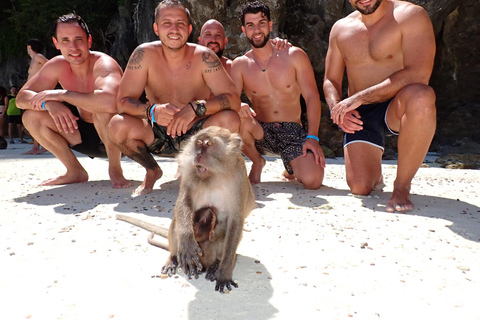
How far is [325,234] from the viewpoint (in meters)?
2.79

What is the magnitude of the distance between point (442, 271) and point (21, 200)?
11.7ft

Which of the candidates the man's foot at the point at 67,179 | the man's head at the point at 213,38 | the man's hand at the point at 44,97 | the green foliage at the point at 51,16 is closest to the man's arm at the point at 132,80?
the man's hand at the point at 44,97

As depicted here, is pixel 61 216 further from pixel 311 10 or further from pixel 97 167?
pixel 311 10

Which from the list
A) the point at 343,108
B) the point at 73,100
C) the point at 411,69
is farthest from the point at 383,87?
the point at 73,100

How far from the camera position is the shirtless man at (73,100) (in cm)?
Answer: 416

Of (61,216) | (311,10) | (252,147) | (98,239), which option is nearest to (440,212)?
(252,147)

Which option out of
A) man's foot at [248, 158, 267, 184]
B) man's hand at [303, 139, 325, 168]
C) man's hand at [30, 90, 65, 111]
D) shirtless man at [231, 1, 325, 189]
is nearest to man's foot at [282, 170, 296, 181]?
shirtless man at [231, 1, 325, 189]

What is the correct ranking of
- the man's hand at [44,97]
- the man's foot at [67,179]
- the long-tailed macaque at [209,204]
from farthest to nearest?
1. the man's foot at [67,179]
2. the man's hand at [44,97]
3. the long-tailed macaque at [209,204]

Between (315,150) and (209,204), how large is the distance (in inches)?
85.7

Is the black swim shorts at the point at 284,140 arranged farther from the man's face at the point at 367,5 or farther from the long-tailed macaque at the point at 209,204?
the long-tailed macaque at the point at 209,204

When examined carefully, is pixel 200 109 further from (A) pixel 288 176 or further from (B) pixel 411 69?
(B) pixel 411 69

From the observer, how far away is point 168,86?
409cm

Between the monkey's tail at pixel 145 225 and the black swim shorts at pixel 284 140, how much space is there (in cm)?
218

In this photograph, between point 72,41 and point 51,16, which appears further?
point 51,16
